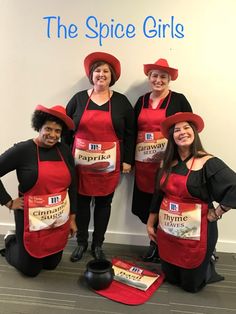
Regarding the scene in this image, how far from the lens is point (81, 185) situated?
1950mm

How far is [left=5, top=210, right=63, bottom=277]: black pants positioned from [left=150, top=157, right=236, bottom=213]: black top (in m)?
0.89

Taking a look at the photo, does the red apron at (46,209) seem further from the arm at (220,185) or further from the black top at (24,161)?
the arm at (220,185)

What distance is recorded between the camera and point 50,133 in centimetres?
167

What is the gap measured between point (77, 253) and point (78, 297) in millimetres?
404

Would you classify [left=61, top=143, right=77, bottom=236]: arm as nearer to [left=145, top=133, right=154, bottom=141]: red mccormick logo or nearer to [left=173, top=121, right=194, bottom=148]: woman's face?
[left=145, top=133, right=154, bottom=141]: red mccormick logo

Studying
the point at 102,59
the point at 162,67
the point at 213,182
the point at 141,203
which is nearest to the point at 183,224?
the point at 213,182

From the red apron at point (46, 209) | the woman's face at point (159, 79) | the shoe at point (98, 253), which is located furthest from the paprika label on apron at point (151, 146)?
the shoe at point (98, 253)

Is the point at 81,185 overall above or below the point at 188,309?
above

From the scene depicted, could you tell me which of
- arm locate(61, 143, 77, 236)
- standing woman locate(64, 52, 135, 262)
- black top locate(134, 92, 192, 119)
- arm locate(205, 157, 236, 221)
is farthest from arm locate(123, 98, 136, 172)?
arm locate(205, 157, 236, 221)

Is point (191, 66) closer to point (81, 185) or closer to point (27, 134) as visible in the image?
point (81, 185)

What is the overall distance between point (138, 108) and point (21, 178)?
82cm

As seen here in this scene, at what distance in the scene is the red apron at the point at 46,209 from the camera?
1.69m

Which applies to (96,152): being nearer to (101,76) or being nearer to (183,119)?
(101,76)

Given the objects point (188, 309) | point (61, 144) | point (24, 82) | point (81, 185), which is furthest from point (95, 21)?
point (188, 309)
